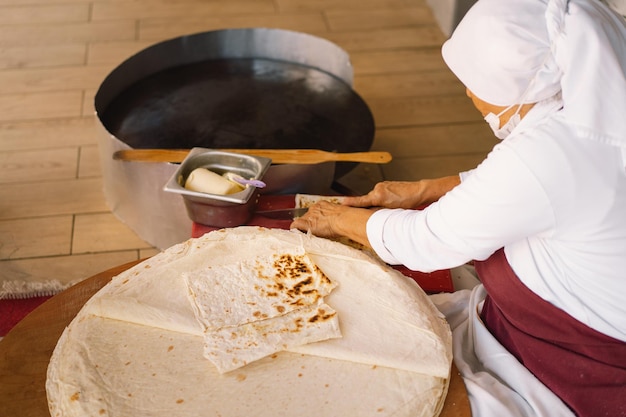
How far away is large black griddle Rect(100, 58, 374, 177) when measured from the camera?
2.51 metres

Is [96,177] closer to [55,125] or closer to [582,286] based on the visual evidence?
[55,125]

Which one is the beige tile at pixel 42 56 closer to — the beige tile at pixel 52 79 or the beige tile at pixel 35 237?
the beige tile at pixel 52 79

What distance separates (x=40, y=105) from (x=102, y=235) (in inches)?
41.4

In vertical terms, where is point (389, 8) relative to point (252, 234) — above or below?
below

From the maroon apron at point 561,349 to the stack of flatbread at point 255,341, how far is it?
0.16 m

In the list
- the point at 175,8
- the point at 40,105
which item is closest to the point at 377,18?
the point at 175,8

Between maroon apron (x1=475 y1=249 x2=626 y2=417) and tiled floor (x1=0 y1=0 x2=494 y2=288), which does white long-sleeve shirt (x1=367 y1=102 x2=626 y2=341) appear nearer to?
maroon apron (x1=475 y1=249 x2=626 y2=417)

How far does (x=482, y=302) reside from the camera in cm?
158

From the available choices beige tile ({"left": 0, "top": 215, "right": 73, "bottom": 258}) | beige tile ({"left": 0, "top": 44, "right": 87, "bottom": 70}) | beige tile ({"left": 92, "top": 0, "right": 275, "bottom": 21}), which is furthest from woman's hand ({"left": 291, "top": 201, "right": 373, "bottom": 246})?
beige tile ({"left": 92, "top": 0, "right": 275, "bottom": 21})

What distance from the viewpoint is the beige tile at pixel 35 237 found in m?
2.43

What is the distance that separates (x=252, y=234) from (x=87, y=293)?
1.40ft

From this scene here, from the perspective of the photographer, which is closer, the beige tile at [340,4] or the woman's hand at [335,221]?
the woman's hand at [335,221]

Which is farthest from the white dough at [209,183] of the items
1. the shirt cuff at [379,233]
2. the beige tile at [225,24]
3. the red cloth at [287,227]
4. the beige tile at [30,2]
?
the beige tile at [30,2]

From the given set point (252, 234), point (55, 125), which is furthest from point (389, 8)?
point (252, 234)
